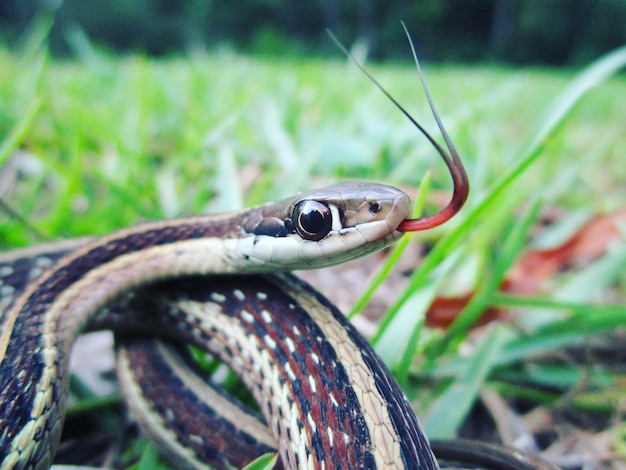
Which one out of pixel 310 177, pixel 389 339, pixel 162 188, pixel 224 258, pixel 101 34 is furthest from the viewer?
pixel 101 34

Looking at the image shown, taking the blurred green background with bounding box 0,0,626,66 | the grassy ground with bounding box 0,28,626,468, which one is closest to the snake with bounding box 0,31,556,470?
the grassy ground with bounding box 0,28,626,468

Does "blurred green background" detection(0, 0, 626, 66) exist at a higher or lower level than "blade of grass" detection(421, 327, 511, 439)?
higher

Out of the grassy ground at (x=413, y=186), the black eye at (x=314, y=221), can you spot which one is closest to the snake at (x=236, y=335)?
the black eye at (x=314, y=221)

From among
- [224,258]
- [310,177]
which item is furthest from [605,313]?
[310,177]

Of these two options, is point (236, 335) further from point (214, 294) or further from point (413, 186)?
point (413, 186)

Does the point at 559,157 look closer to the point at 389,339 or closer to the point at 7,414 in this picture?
the point at 389,339

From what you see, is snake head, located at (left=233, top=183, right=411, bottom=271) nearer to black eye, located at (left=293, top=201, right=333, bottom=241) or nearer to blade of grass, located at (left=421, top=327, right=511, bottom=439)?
black eye, located at (left=293, top=201, right=333, bottom=241)

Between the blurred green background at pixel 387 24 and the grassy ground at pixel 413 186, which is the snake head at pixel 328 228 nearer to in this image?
the grassy ground at pixel 413 186
